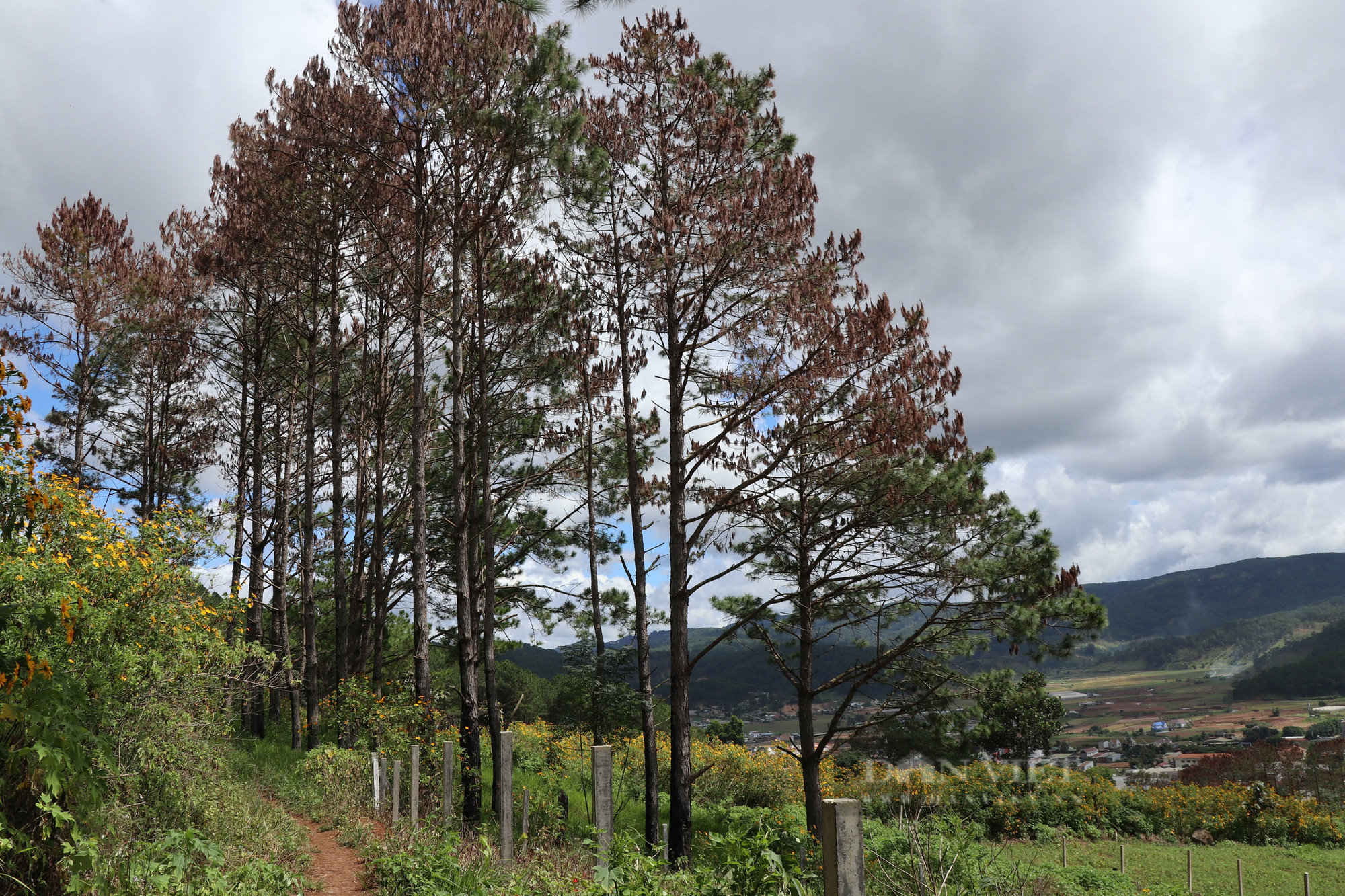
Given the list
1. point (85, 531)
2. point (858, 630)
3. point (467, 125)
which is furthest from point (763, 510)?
point (85, 531)

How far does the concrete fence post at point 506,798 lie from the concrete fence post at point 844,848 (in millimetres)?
4250

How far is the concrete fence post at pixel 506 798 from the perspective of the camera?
701cm

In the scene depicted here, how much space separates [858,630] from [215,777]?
11216 millimetres

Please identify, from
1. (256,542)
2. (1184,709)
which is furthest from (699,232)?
(1184,709)

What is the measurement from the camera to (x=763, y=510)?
1191 centimetres

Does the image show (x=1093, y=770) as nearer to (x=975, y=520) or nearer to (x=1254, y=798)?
(x=1254, y=798)

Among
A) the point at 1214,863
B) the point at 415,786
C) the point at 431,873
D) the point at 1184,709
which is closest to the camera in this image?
the point at 431,873

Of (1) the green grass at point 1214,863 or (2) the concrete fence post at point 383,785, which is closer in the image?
(2) the concrete fence post at point 383,785

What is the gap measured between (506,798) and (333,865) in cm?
206

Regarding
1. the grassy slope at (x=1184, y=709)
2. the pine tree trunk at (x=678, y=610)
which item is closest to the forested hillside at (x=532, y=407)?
the pine tree trunk at (x=678, y=610)

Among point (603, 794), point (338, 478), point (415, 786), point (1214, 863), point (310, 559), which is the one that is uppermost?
point (338, 478)

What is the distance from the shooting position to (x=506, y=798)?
23.3 ft

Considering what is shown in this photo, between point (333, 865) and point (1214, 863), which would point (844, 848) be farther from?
point (1214, 863)

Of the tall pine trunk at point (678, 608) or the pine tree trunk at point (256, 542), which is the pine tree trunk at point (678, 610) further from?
the pine tree trunk at point (256, 542)
